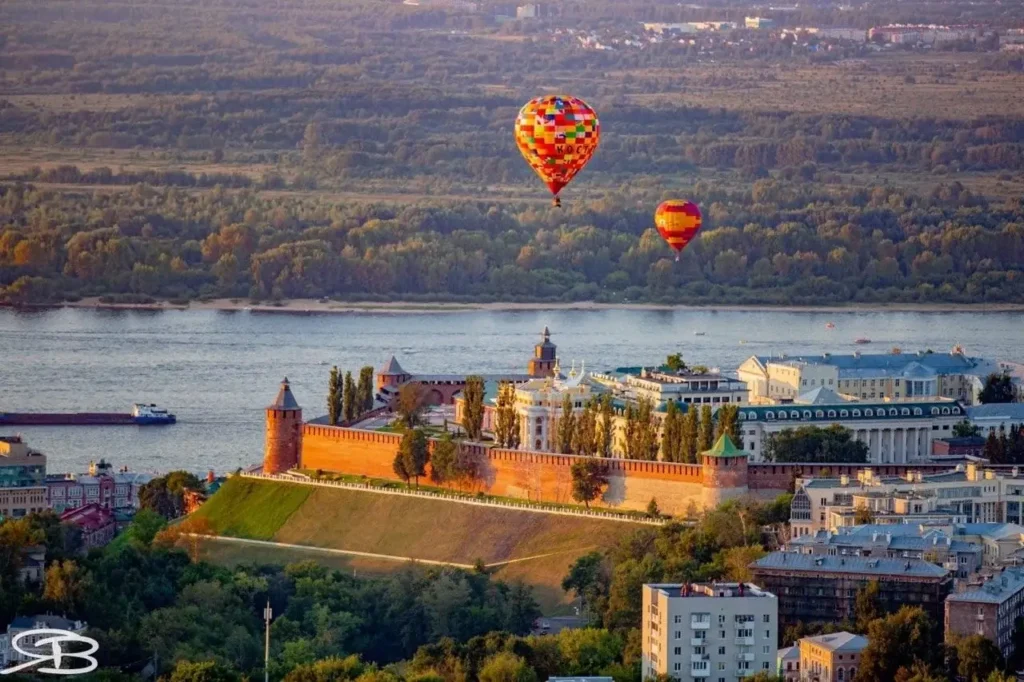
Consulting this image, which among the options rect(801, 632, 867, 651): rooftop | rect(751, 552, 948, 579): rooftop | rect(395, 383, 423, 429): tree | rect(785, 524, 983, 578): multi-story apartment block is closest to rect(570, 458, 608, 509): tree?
rect(395, 383, 423, 429): tree

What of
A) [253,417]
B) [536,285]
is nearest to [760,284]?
[536,285]

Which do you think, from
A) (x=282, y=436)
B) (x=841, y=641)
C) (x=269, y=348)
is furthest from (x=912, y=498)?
(x=269, y=348)

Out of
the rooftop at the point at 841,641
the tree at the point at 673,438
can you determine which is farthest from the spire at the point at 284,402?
the rooftop at the point at 841,641

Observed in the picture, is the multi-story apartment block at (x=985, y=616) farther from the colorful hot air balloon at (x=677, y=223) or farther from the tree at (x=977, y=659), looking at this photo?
the colorful hot air balloon at (x=677, y=223)

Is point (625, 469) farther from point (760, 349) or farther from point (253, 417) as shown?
point (760, 349)

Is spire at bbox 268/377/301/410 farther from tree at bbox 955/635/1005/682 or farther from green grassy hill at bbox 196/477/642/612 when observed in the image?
tree at bbox 955/635/1005/682

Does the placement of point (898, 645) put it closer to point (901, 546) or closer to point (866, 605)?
point (866, 605)
